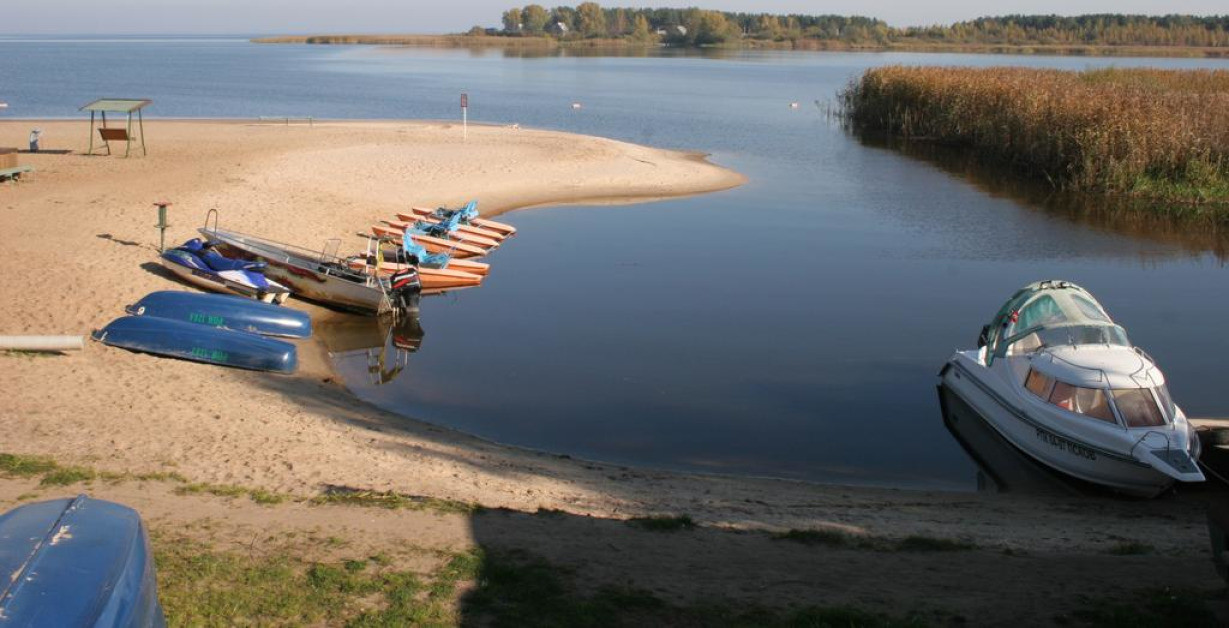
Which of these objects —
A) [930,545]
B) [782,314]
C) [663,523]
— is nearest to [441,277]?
[782,314]

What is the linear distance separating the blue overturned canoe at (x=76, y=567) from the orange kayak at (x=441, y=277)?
52.8 ft

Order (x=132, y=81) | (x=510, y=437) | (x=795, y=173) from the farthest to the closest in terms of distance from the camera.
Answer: (x=132, y=81)
(x=795, y=173)
(x=510, y=437)

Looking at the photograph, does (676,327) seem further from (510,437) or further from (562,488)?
(562,488)

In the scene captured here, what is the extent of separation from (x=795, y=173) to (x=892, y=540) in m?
31.1

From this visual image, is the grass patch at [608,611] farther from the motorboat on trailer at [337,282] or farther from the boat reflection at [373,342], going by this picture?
the motorboat on trailer at [337,282]

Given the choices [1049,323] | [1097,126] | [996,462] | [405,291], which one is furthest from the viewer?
[1097,126]

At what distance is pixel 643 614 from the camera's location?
7.15m

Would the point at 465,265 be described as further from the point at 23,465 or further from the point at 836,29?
the point at 836,29

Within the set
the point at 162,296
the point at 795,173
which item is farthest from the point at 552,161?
the point at 162,296

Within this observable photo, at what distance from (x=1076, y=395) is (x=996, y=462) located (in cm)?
139

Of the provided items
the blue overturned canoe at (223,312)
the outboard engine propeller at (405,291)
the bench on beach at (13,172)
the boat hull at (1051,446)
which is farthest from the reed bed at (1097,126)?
the bench on beach at (13,172)

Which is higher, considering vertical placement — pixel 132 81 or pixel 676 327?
pixel 132 81

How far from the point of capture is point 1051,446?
43.8 feet

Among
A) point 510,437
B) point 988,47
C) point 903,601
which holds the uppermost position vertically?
point 988,47
